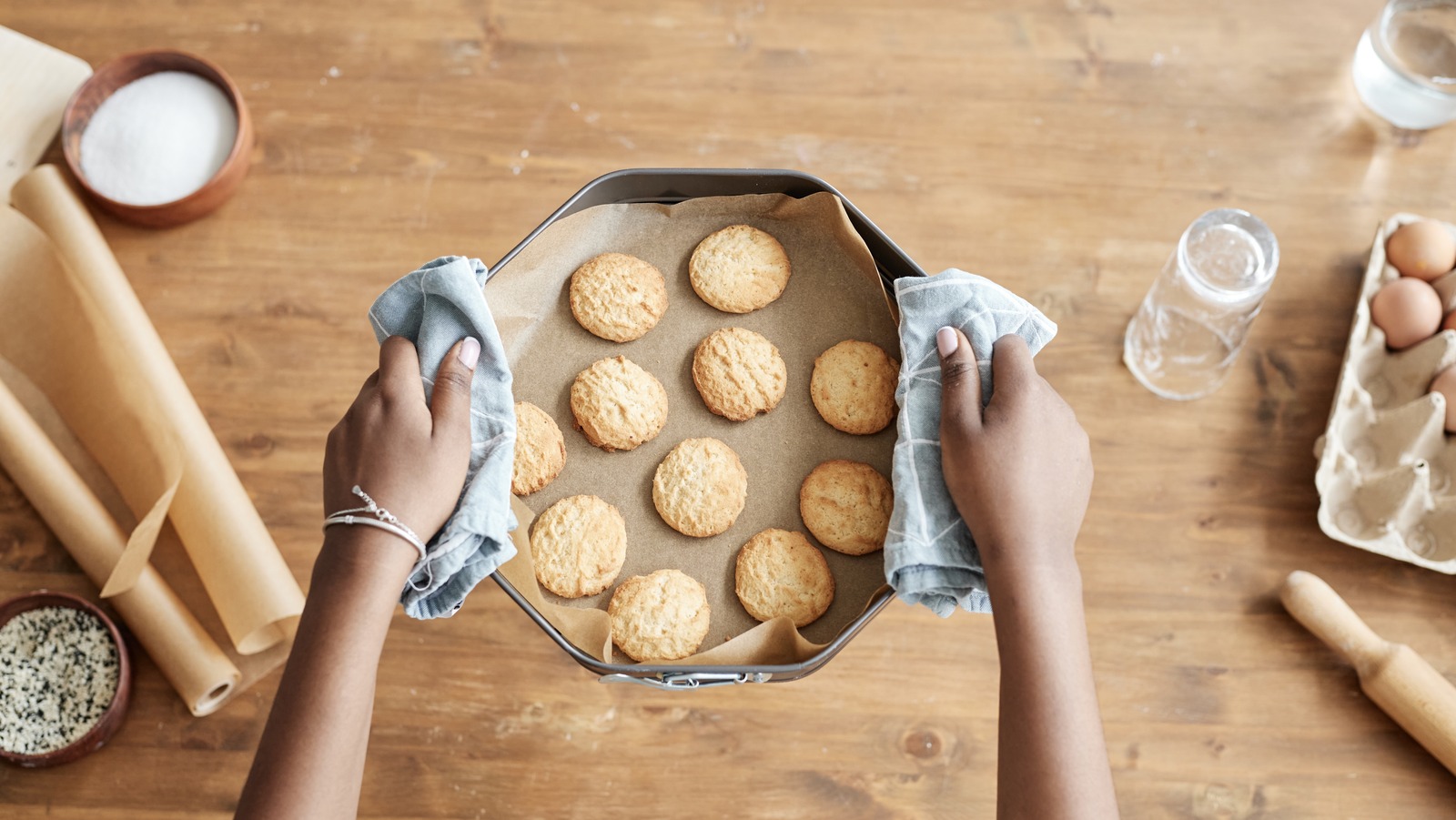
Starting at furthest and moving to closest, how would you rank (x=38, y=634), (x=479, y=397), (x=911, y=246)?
(x=911, y=246) < (x=38, y=634) < (x=479, y=397)

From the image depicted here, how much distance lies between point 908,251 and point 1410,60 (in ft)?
2.39

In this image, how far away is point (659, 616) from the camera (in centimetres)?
83

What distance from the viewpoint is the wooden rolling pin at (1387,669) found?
3.30 ft

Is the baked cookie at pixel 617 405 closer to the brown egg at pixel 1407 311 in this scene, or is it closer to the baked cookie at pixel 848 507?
the baked cookie at pixel 848 507

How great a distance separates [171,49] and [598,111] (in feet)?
1.92

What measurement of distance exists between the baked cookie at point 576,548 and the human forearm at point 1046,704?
342 mm

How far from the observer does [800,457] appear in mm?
909

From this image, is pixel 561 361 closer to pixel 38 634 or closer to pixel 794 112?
pixel 794 112

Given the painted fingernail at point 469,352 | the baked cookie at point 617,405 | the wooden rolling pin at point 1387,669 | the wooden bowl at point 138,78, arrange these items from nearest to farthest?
the painted fingernail at point 469,352
the baked cookie at point 617,405
the wooden rolling pin at point 1387,669
the wooden bowl at point 138,78

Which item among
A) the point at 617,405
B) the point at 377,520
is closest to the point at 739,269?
the point at 617,405

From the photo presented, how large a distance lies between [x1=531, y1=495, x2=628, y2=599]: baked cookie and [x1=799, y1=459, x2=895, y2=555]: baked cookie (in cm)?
18

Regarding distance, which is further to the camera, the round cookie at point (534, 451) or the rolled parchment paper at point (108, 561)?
the rolled parchment paper at point (108, 561)

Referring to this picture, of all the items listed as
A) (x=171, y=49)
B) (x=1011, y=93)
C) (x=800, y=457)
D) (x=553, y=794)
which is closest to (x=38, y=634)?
(x=553, y=794)

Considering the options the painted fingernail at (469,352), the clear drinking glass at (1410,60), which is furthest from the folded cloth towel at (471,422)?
the clear drinking glass at (1410,60)
